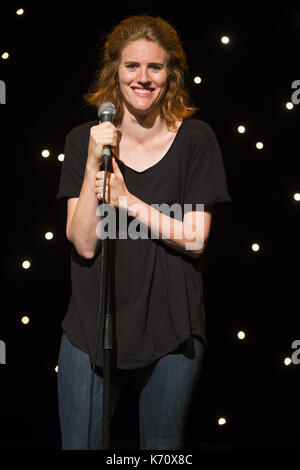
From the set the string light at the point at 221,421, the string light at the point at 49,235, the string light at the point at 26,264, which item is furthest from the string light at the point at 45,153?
the string light at the point at 221,421

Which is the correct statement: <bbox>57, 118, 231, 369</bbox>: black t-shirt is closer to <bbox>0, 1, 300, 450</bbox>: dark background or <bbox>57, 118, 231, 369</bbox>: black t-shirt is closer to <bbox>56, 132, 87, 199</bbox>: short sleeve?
<bbox>56, 132, 87, 199</bbox>: short sleeve

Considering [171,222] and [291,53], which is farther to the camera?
[291,53]

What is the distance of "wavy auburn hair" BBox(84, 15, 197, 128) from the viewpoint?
5.27 feet

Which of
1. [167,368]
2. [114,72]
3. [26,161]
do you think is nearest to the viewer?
[167,368]

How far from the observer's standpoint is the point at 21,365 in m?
2.05

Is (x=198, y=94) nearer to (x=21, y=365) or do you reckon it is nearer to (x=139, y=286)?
(x=139, y=286)

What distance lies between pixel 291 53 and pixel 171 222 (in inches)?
40.4

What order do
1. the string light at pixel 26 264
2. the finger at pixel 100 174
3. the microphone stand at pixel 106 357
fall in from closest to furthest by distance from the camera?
the microphone stand at pixel 106 357
the finger at pixel 100 174
the string light at pixel 26 264

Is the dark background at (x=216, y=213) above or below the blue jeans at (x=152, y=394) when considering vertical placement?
above

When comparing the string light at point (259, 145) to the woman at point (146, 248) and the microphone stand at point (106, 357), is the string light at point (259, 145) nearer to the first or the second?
the woman at point (146, 248)

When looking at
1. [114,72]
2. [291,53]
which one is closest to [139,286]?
[114,72]

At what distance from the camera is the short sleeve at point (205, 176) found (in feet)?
5.02

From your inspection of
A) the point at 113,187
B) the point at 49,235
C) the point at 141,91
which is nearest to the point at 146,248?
the point at 113,187

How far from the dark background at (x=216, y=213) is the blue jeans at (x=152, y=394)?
59 centimetres
